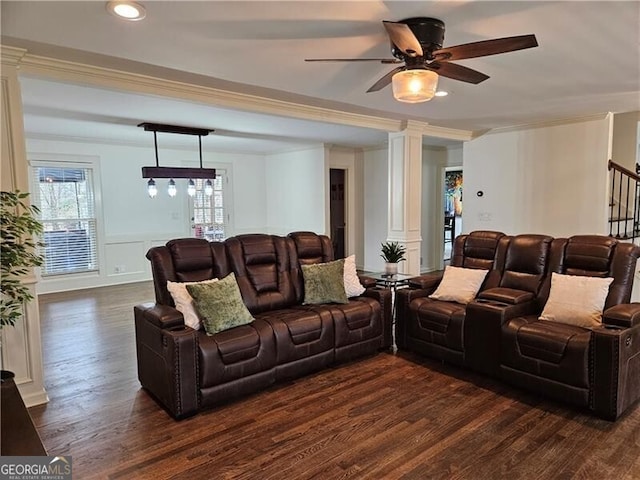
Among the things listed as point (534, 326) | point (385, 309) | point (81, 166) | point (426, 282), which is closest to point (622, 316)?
point (534, 326)

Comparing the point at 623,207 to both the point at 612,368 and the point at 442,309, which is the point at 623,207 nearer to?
the point at 442,309

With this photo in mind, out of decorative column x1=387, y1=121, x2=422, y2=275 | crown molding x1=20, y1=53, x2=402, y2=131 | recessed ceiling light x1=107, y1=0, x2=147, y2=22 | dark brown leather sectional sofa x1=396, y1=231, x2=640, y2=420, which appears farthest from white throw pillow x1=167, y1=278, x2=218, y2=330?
decorative column x1=387, y1=121, x2=422, y2=275

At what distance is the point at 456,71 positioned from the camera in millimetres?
2617

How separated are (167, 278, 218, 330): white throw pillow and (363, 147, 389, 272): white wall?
5.08m

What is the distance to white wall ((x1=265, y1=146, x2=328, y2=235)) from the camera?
298 inches

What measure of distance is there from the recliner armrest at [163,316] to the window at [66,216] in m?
4.74

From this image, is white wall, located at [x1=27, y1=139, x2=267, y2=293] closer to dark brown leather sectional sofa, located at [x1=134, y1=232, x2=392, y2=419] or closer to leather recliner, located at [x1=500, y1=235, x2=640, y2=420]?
dark brown leather sectional sofa, located at [x1=134, y1=232, x2=392, y2=419]

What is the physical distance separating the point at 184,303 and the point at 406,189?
3386 millimetres

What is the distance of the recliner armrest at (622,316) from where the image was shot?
2.71 metres

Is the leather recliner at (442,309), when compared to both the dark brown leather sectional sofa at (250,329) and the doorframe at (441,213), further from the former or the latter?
the doorframe at (441,213)

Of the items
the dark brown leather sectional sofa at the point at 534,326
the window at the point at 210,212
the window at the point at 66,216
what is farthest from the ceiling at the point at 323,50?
the window at the point at 210,212

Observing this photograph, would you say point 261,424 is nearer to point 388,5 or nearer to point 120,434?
A: point 120,434

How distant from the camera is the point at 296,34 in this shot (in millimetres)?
2525

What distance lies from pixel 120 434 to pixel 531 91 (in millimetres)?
4381
